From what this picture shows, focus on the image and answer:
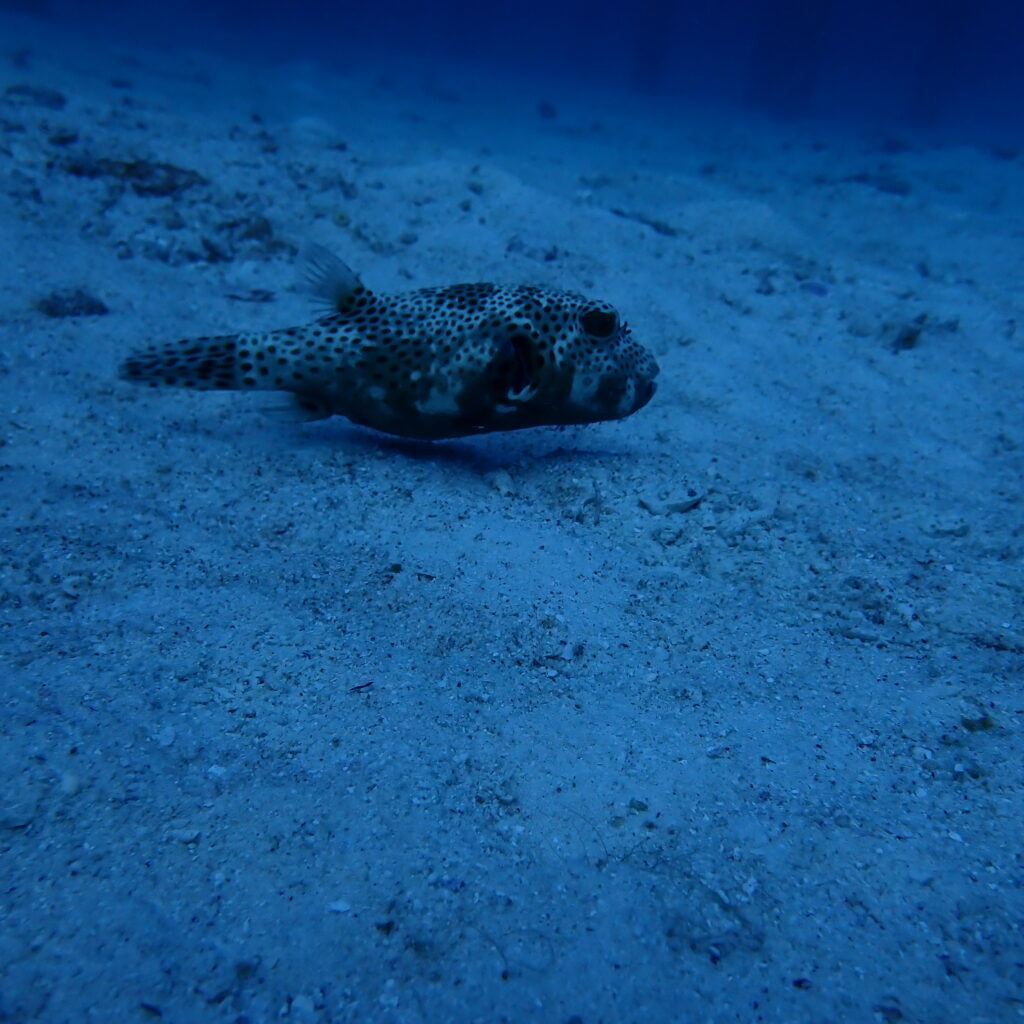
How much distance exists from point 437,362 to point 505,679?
2026 mm

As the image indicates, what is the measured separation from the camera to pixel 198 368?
13.3 feet

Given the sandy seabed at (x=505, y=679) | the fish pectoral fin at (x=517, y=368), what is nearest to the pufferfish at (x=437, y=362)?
the fish pectoral fin at (x=517, y=368)

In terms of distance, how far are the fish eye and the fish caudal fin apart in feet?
7.08

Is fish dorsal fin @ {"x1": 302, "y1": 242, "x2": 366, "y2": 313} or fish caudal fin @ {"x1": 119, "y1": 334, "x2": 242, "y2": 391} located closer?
fish caudal fin @ {"x1": 119, "y1": 334, "x2": 242, "y2": 391}

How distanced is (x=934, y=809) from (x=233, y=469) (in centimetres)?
389

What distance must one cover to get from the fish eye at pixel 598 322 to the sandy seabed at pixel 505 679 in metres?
0.84

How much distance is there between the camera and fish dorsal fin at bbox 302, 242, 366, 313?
428 cm

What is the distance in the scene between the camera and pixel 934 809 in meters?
2.31

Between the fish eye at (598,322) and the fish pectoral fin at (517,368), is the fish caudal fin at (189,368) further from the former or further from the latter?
the fish eye at (598,322)

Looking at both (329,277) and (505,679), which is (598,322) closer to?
(329,277)

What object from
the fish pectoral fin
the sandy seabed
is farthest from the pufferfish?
the sandy seabed

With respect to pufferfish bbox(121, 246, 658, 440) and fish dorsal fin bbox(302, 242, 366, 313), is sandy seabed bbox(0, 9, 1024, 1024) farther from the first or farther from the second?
fish dorsal fin bbox(302, 242, 366, 313)

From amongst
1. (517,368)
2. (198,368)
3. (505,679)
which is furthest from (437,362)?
(505,679)

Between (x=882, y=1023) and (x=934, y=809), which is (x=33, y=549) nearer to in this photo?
(x=882, y=1023)
